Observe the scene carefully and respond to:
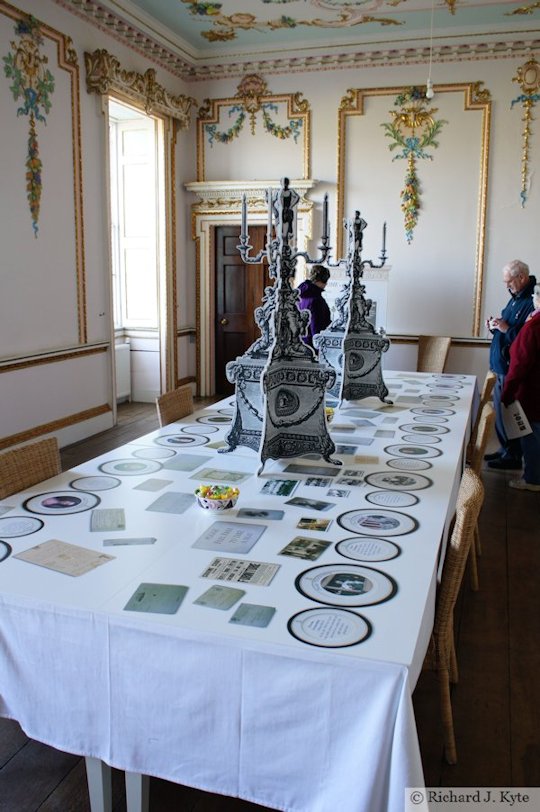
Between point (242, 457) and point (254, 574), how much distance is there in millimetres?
1159

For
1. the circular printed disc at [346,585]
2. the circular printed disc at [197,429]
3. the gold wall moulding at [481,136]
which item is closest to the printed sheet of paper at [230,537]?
the circular printed disc at [346,585]

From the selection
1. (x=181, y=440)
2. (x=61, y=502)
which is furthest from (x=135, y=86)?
(x=61, y=502)

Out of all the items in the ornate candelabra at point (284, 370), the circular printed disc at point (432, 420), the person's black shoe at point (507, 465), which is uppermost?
the ornate candelabra at point (284, 370)

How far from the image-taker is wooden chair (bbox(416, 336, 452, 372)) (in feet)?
23.5

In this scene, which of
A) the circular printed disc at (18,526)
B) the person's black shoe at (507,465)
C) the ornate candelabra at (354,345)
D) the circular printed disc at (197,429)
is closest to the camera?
the circular printed disc at (18,526)

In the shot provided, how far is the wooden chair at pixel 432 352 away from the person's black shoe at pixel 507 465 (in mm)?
1751

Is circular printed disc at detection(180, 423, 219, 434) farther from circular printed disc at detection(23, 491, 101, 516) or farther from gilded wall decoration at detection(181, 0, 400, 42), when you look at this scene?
gilded wall decoration at detection(181, 0, 400, 42)

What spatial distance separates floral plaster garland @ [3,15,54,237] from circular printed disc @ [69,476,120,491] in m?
3.42

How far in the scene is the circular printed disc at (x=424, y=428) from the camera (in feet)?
11.3

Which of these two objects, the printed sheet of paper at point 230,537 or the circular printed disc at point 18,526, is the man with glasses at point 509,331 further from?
the circular printed disc at point 18,526

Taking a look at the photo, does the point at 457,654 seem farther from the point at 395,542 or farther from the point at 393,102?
the point at 393,102

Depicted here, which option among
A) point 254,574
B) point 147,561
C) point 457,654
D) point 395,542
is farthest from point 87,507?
point 457,654

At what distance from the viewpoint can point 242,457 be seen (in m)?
2.96

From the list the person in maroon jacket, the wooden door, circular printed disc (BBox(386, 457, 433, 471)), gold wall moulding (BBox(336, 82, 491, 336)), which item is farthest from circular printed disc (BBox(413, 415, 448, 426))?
the wooden door
